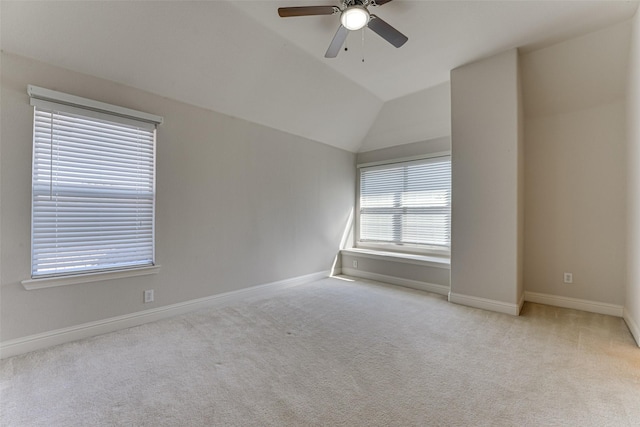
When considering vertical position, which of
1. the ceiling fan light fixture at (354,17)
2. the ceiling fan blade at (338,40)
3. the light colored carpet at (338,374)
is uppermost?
the ceiling fan blade at (338,40)

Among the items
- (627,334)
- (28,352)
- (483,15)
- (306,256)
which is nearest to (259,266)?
(306,256)

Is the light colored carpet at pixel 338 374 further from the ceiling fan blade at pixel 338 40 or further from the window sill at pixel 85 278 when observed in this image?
the ceiling fan blade at pixel 338 40

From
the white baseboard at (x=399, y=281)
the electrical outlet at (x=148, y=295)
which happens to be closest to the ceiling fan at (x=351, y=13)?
the electrical outlet at (x=148, y=295)

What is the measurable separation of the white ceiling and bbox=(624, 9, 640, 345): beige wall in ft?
1.54

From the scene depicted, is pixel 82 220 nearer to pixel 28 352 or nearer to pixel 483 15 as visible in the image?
pixel 28 352

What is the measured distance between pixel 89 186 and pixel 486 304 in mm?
4320

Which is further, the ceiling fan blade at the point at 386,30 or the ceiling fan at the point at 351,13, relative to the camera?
the ceiling fan blade at the point at 386,30

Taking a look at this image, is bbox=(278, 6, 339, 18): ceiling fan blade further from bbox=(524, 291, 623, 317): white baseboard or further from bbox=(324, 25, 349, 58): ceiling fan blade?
bbox=(524, 291, 623, 317): white baseboard

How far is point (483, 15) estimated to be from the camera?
8.10 feet

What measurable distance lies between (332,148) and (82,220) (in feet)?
11.7

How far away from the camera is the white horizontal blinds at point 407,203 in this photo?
420 cm

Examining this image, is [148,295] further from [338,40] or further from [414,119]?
[414,119]

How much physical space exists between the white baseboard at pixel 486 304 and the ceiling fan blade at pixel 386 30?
2904 millimetres

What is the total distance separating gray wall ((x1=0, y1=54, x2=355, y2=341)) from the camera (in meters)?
2.14
